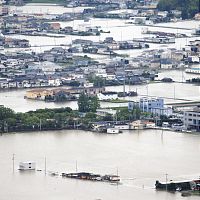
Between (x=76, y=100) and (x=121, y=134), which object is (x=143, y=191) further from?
(x=76, y=100)

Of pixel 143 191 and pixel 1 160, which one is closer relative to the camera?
pixel 143 191

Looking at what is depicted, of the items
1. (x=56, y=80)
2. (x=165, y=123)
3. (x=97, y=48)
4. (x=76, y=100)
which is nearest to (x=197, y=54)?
(x=97, y=48)

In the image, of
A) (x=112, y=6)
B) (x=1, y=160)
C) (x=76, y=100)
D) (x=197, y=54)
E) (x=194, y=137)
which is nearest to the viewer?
(x=1, y=160)

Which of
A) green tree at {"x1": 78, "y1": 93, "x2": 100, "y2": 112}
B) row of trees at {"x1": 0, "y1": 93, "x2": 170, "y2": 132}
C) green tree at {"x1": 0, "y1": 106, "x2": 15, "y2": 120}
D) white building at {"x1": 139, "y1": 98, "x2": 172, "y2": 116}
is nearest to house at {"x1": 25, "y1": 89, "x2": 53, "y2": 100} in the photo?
green tree at {"x1": 78, "y1": 93, "x2": 100, "y2": 112}

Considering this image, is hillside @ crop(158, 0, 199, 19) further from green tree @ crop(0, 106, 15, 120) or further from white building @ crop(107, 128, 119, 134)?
white building @ crop(107, 128, 119, 134)

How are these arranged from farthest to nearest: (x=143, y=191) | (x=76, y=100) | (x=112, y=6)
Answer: (x=112, y=6) < (x=76, y=100) < (x=143, y=191)

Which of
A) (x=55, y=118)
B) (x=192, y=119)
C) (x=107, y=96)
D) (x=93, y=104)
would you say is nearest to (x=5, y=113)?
(x=55, y=118)

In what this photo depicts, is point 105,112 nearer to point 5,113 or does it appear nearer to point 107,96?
point 5,113
